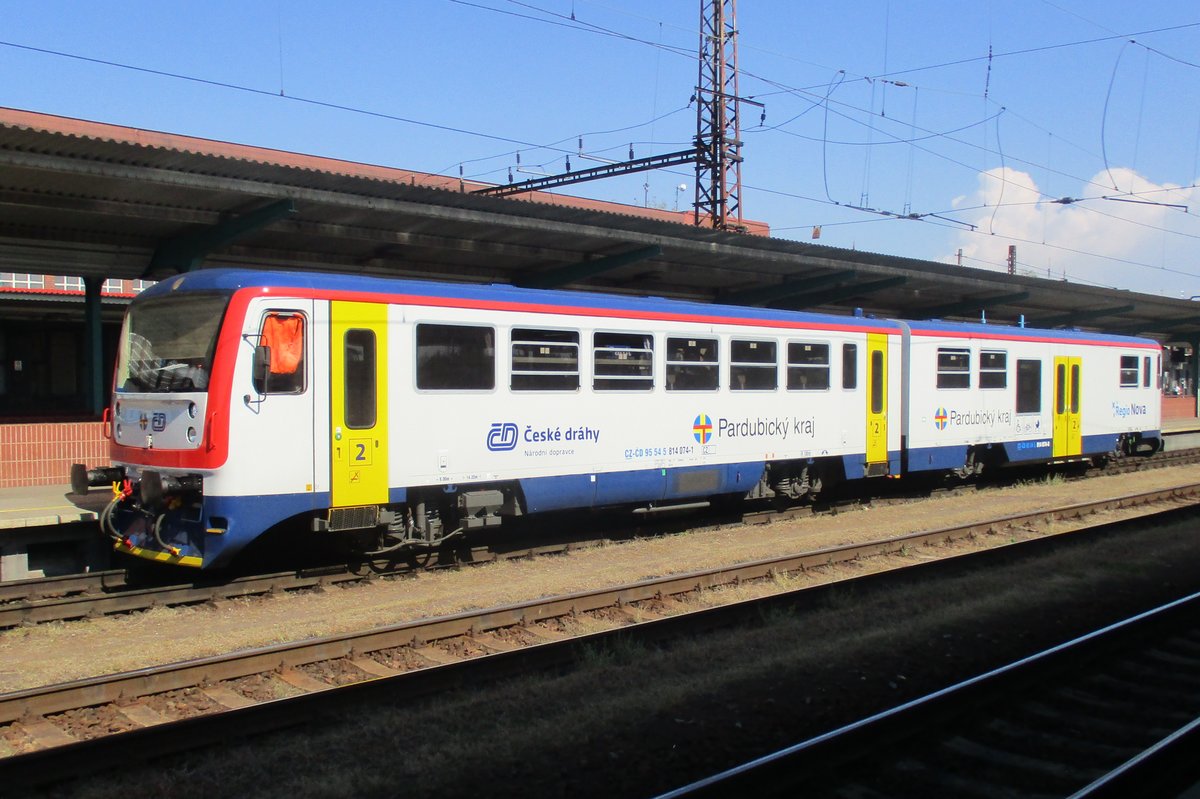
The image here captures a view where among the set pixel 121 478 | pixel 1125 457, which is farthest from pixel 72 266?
pixel 1125 457

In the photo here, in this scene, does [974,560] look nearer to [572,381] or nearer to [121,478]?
[572,381]

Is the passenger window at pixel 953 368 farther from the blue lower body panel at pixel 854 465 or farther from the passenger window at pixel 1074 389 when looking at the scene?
the passenger window at pixel 1074 389

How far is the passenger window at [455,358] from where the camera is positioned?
1047 centimetres

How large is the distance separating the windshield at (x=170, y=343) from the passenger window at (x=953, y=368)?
40.2 feet

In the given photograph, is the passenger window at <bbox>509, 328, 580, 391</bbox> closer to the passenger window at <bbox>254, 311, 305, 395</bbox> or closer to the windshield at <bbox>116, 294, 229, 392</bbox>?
the passenger window at <bbox>254, 311, 305, 395</bbox>

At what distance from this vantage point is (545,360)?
37.8ft

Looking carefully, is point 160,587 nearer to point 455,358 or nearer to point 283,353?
point 283,353

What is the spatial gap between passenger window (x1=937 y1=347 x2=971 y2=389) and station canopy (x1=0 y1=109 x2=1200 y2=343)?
12.1ft

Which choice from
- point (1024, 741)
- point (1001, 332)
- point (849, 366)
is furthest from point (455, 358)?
point (1001, 332)

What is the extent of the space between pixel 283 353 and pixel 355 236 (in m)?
6.17

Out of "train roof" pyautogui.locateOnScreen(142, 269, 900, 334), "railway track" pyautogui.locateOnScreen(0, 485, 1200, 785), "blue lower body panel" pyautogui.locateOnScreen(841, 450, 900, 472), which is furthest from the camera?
"blue lower body panel" pyautogui.locateOnScreen(841, 450, 900, 472)

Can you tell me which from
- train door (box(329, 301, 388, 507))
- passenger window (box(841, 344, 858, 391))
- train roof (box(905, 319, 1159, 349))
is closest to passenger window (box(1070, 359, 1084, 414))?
train roof (box(905, 319, 1159, 349))

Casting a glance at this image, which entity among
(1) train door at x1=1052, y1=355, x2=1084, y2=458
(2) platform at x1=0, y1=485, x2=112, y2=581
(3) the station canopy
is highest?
(3) the station canopy

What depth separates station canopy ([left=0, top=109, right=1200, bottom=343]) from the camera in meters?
12.1
